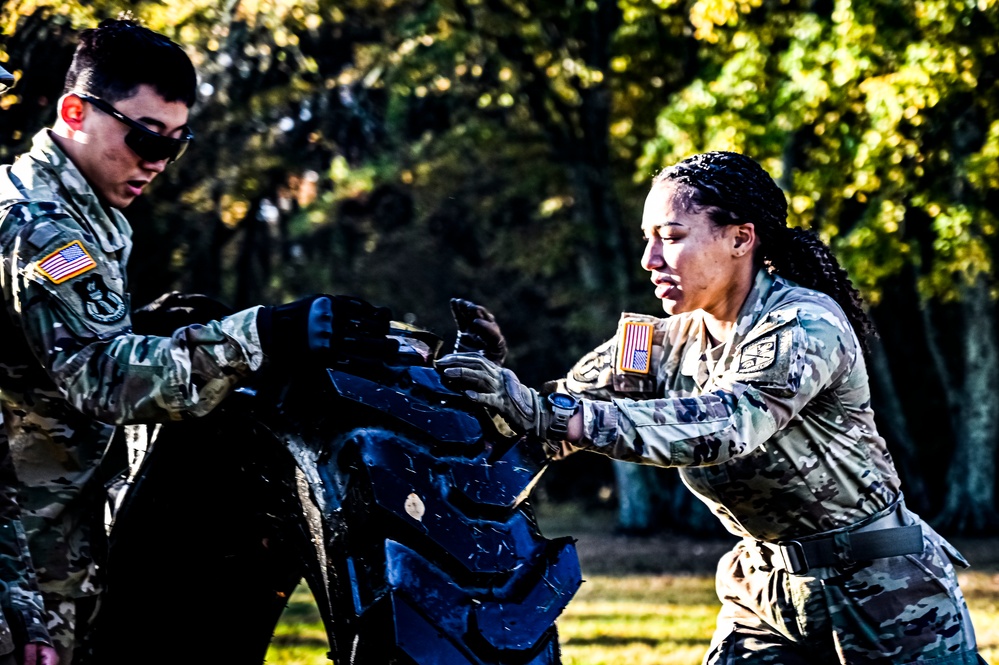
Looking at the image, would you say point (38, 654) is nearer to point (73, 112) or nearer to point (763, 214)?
point (73, 112)

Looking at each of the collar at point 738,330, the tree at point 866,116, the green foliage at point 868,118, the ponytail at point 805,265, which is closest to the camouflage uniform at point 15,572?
the collar at point 738,330

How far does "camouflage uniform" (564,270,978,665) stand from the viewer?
9.57 feet

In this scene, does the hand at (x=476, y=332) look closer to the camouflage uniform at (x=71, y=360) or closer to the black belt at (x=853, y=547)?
the camouflage uniform at (x=71, y=360)

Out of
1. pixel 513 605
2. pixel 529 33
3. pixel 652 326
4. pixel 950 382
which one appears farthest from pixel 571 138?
pixel 513 605

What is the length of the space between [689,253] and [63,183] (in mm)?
1566

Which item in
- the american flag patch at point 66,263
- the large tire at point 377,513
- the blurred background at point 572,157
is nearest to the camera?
the large tire at point 377,513

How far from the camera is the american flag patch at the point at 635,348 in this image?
3.43 m

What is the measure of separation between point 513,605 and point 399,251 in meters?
23.3

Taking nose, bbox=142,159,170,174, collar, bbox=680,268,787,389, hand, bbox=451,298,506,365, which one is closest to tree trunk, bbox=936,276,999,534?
collar, bbox=680,268,787,389

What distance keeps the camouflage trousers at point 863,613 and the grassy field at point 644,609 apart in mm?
3380

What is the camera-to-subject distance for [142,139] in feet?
9.34

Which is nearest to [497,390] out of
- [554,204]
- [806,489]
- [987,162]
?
[806,489]

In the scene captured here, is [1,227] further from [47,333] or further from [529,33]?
[529,33]

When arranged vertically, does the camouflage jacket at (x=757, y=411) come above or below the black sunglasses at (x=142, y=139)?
below
